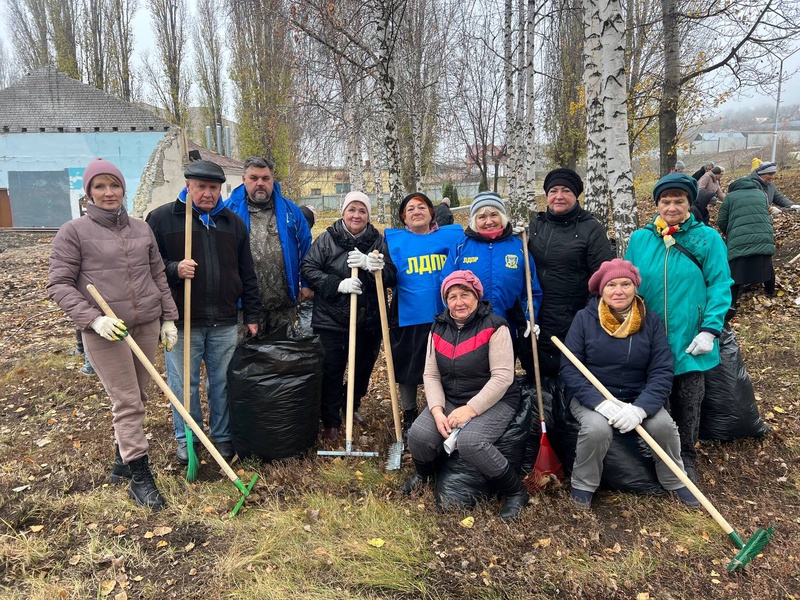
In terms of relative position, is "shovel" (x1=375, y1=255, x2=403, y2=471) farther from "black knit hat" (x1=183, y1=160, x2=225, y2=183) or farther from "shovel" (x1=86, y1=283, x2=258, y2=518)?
"black knit hat" (x1=183, y1=160, x2=225, y2=183)

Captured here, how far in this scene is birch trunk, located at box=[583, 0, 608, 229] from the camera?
5125 millimetres

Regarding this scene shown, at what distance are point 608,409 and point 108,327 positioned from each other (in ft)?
9.02

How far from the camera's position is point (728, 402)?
3.45 metres

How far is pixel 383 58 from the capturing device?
628 cm

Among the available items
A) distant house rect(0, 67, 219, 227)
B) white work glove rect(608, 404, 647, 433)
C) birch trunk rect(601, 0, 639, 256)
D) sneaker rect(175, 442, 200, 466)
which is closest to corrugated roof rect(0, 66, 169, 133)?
distant house rect(0, 67, 219, 227)

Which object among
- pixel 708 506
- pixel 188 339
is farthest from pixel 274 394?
pixel 708 506

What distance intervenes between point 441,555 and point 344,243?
82.0 inches

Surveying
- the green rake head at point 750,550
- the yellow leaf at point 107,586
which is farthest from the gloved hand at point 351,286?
the green rake head at point 750,550

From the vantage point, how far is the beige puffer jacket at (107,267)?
9.38 ft

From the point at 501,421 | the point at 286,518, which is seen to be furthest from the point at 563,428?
the point at 286,518

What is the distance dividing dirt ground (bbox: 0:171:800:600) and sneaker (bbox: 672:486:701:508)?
94mm

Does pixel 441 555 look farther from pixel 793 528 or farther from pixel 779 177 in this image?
pixel 779 177

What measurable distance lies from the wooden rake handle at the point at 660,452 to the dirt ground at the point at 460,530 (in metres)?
0.13

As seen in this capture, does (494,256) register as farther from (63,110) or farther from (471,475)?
(63,110)
